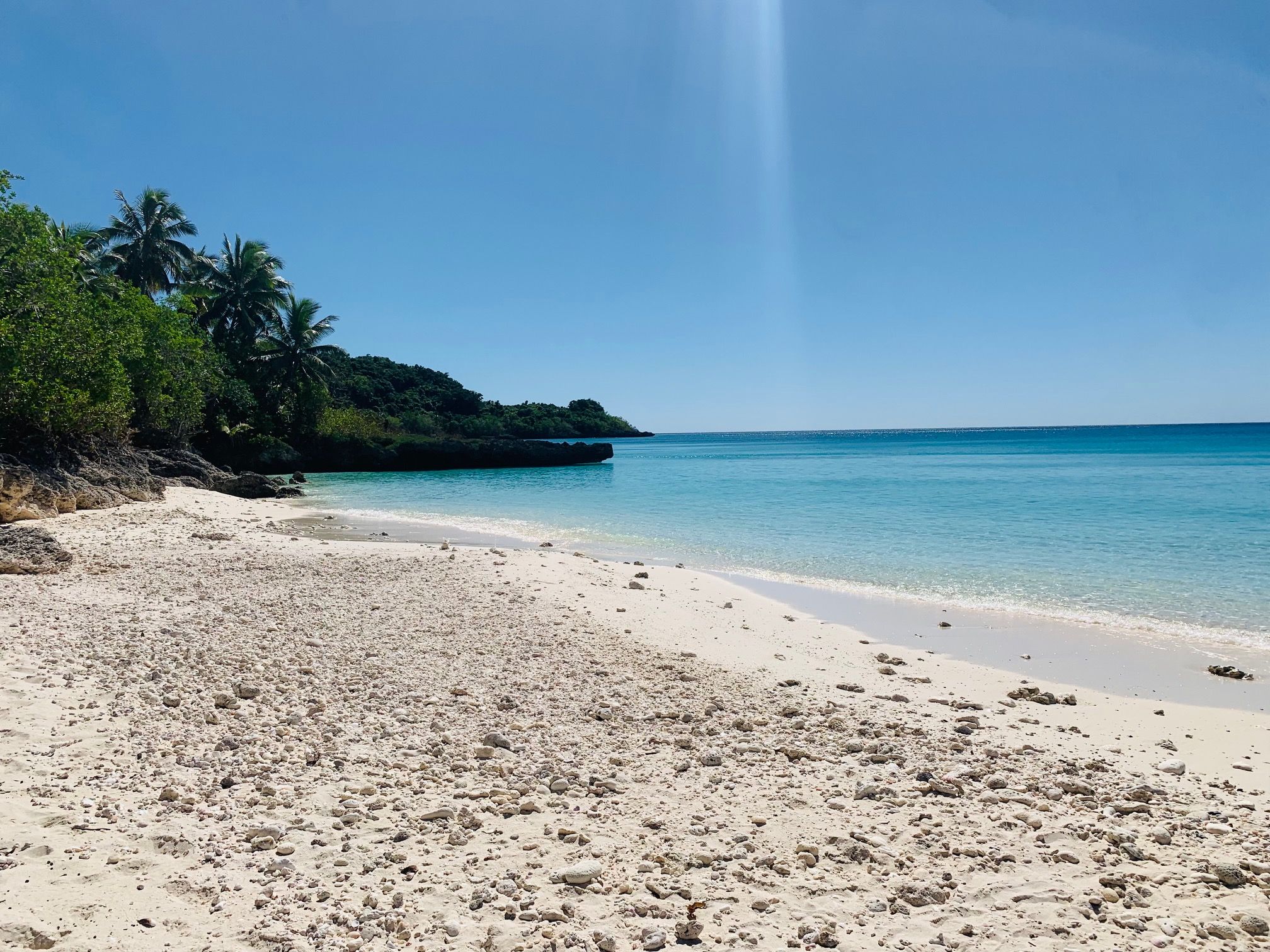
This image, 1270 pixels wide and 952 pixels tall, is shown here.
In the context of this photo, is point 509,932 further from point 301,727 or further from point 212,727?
point 212,727

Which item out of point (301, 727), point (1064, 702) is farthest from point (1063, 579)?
point (301, 727)

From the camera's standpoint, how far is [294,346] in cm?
5031

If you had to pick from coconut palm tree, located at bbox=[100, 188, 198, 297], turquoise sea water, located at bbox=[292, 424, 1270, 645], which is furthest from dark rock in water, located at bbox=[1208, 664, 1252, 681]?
coconut palm tree, located at bbox=[100, 188, 198, 297]

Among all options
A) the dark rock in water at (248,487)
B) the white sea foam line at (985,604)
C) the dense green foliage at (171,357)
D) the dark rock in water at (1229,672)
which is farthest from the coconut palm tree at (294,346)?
the dark rock in water at (1229,672)

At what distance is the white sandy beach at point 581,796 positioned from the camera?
3.40 m

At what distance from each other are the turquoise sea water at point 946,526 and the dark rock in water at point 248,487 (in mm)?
1945

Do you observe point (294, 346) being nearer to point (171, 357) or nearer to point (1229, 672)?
point (171, 357)

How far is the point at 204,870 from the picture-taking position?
3656 mm

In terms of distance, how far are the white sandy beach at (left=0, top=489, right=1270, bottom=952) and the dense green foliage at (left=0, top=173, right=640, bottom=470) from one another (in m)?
13.1

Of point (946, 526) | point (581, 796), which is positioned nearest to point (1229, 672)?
point (581, 796)

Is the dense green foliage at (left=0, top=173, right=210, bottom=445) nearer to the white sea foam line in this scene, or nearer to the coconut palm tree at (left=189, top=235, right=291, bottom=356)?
the white sea foam line

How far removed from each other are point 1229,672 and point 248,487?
103 ft

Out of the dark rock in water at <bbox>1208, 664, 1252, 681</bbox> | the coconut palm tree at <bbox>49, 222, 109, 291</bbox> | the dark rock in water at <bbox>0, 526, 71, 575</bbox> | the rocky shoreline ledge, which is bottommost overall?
the dark rock in water at <bbox>1208, 664, 1252, 681</bbox>

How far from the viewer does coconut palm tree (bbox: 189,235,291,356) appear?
48062mm
